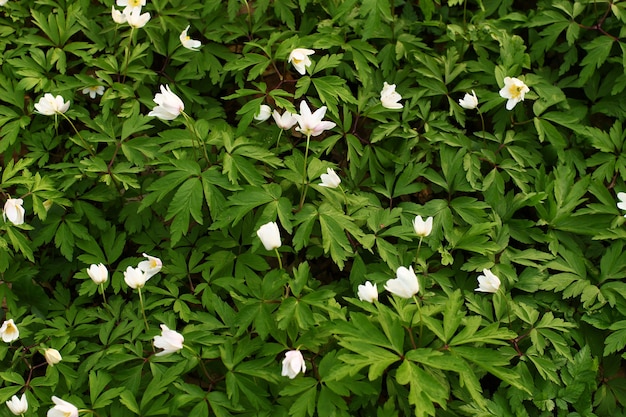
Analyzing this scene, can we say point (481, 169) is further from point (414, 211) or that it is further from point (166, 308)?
point (166, 308)

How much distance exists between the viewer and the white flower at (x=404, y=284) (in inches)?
103

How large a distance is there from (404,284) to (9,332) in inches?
72.5

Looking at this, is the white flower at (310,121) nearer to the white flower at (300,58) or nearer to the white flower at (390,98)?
the white flower at (300,58)

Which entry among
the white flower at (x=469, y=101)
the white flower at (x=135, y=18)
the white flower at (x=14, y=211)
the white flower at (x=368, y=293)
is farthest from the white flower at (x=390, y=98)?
the white flower at (x=14, y=211)

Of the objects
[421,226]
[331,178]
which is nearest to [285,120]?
[331,178]

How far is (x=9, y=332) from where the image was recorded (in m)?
2.97

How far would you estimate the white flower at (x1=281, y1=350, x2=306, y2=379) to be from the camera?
2.55 metres

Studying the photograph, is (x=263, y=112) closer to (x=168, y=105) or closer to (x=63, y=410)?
(x=168, y=105)

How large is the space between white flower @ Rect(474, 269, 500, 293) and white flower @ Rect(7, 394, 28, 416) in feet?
6.85

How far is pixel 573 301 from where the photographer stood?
3.33 meters

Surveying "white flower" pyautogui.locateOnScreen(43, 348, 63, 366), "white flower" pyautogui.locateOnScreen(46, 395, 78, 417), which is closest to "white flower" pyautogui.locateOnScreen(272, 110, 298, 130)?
"white flower" pyautogui.locateOnScreen(43, 348, 63, 366)

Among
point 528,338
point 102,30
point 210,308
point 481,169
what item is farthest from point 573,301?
point 102,30

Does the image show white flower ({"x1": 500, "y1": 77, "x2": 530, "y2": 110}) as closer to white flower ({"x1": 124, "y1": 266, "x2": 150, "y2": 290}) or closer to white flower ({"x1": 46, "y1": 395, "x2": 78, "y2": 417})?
white flower ({"x1": 124, "y1": 266, "x2": 150, "y2": 290})

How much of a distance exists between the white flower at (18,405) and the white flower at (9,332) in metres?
0.36
